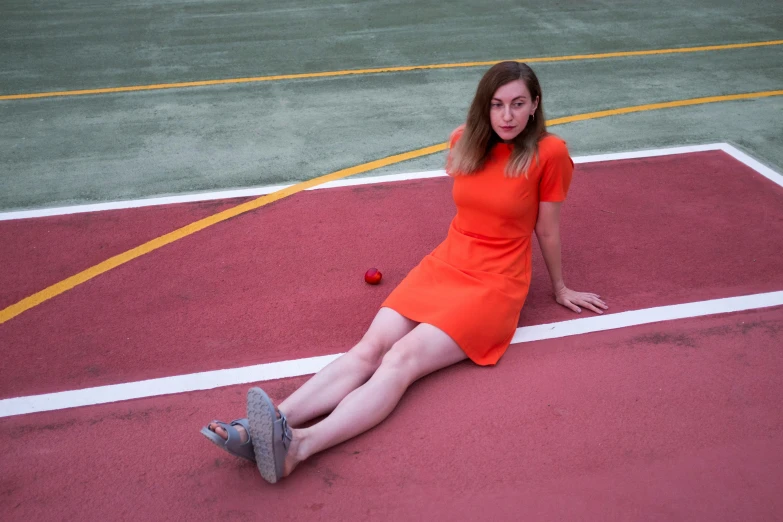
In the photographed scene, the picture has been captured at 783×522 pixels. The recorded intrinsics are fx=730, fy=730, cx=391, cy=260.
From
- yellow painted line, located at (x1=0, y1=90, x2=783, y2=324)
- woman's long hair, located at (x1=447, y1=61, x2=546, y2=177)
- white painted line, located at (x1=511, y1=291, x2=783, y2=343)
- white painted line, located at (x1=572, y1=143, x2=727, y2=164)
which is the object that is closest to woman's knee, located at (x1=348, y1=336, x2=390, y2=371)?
white painted line, located at (x1=511, y1=291, x2=783, y2=343)

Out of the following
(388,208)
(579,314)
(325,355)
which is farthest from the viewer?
(388,208)

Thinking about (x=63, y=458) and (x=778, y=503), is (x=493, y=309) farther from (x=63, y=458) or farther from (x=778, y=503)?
(x=63, y=458)

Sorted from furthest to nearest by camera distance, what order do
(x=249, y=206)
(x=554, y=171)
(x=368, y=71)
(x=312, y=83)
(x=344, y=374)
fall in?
(x=368, y=71), (x=312, y=83), (x=249, y=206), (x=554, y=171), (x=344, y=374)

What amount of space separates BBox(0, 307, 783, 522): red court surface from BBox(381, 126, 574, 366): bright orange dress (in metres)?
0.34

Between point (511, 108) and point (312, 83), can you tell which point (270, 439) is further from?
point (312, 83)

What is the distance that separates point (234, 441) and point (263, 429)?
0.16 meters

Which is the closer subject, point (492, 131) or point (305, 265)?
point (492, 131)

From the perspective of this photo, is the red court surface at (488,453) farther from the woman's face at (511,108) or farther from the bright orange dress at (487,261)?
the woman's face at (511,108)

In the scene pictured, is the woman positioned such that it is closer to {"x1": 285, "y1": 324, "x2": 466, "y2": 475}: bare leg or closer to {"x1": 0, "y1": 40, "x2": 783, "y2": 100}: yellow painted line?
{"x1": 285, "y1": 324, "x2": 466, "y2": 475}: bare leg

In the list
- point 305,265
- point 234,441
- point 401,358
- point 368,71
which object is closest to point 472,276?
point 401,358

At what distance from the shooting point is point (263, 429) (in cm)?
364

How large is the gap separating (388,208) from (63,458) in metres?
3.50

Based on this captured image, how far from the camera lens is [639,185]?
692cm

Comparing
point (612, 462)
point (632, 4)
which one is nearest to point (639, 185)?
point (612, 462)
